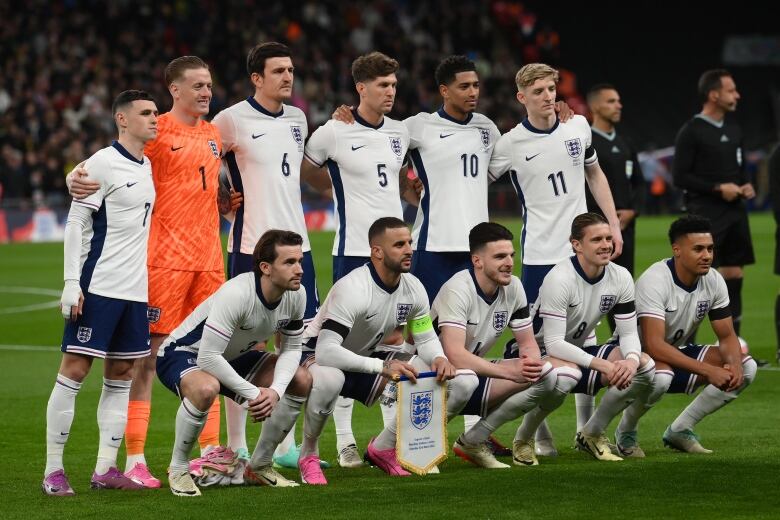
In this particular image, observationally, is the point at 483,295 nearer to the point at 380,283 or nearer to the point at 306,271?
the point at 380,283

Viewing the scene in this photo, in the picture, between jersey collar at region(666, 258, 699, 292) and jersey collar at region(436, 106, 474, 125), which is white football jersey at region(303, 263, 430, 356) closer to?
jersey collar at region(436, 106, 474, 125)

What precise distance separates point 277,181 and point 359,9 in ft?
94.6

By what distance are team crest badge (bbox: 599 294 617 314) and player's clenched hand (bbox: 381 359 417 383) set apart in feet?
4.37

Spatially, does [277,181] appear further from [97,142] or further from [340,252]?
[97,142]

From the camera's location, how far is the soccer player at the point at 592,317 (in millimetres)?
7977

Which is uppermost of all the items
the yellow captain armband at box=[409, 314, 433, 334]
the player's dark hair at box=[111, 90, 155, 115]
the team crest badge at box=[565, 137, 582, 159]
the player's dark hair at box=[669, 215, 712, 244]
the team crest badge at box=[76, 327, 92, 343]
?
the player's dark hair at box=[111, 90, 155, 115]

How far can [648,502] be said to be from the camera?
655 cm

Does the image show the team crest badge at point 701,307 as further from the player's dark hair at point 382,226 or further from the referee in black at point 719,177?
the referee in black at point 719,177

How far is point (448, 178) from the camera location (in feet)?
28.5

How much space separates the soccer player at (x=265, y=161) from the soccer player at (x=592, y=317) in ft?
4.76

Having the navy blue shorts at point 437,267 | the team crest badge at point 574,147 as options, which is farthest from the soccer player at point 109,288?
the team crest badge at point 574,147

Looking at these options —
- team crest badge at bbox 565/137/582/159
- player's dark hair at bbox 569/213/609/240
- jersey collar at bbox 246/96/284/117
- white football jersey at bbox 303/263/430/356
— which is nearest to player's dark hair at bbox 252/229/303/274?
white football jersey at bbox 303/263/430/356

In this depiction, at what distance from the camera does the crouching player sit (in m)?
7.81

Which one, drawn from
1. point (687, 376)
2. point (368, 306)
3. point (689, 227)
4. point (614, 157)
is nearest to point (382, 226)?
point (368, 306)
